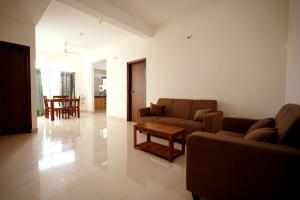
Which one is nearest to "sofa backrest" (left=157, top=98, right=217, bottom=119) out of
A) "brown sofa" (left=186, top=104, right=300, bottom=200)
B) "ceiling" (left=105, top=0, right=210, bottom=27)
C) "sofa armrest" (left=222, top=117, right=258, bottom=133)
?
"sofa armrest" (left=222, top=117, right=258, bottom=133)

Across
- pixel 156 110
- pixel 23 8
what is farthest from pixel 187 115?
pixel 23 8

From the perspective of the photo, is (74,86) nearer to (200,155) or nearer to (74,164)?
(74,164)

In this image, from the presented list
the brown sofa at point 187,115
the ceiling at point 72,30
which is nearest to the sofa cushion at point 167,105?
the brown sofa at point 187,115

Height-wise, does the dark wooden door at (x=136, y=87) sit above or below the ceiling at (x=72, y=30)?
below

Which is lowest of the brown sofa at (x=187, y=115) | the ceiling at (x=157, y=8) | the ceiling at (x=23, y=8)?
the brown sofa at (x=187, y=115)

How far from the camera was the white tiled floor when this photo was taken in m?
1.46

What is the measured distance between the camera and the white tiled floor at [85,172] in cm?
146

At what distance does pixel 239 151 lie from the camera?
110 cm

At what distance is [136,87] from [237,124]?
3.44 metres

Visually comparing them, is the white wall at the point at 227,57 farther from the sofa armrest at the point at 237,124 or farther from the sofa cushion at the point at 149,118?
the sofa cushion at the point at 149,118

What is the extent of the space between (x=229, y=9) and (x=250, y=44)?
0.86 meters

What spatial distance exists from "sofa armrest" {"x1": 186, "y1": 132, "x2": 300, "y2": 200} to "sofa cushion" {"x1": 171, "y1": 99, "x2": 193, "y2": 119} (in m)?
2.08

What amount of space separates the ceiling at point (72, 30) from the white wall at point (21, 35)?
50 centimetres

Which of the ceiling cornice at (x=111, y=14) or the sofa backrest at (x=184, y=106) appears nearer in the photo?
the ceiling cornice at (x=111, y=14)
